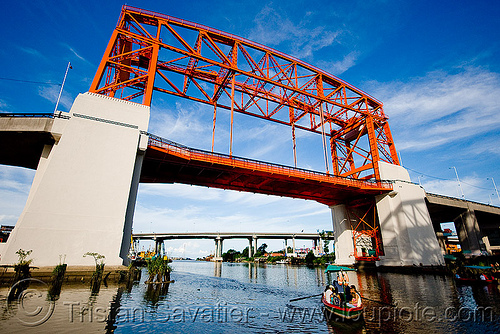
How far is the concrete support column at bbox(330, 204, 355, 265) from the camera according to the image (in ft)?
143

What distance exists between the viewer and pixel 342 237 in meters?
44.8

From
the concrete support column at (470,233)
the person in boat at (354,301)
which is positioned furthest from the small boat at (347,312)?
the concrete support column at (470,233)

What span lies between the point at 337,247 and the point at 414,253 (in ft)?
41.7

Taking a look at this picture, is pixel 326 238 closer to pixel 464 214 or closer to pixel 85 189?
pixel 464 214

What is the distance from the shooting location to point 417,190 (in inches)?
1618

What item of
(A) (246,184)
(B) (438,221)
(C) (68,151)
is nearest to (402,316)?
(C) (68,151)

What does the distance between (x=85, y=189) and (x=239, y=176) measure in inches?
717

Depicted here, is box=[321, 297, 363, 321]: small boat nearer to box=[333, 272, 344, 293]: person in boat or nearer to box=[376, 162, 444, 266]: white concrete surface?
box=[333, 272, 344, 293]: person in boat

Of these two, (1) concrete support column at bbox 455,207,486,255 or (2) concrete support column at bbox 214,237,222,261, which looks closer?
(1) concrete support column at bbox 455,207,486,255

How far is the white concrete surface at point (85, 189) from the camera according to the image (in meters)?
17.4

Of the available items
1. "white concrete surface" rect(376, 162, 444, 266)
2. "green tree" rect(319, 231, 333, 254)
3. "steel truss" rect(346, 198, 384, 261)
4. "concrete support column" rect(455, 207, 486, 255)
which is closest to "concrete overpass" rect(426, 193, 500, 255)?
"concrete support column" rect(455, 207, 486, 255)

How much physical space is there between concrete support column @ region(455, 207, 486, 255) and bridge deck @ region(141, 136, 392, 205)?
25348 millimetres

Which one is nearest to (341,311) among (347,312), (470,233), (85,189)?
(347,312)

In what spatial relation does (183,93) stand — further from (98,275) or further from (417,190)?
(417,190)
